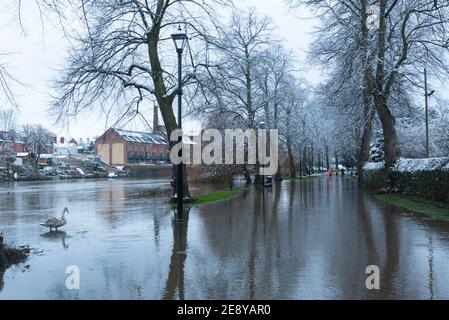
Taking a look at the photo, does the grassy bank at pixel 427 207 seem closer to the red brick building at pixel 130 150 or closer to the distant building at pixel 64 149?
the red brick building at pixel 130 150

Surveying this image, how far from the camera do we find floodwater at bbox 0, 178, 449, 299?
691cm

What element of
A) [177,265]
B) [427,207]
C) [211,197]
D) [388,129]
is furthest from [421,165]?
[177,265]

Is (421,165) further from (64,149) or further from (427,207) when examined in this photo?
(64,149)

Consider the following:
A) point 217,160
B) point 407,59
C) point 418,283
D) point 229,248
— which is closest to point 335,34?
point 407,59

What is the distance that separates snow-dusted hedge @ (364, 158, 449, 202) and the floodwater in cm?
322

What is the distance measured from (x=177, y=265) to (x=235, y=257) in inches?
48.1

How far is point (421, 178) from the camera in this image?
830 inches

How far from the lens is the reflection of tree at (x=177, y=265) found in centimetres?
686

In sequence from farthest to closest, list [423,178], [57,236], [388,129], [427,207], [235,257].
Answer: [388,129]
[423,178]
[427,207]
[57,236]
[235,257]

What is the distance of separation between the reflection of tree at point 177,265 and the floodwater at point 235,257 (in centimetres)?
2

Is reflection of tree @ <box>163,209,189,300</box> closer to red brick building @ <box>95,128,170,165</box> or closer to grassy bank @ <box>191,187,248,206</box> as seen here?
grassy bank @ <box>191,187,248,206</box>

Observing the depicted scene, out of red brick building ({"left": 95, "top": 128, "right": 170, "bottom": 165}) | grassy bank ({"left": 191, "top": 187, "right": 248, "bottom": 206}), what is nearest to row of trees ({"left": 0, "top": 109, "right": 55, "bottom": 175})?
red brick building ({"left": 95, "top": 128, "right": 170, "bottom": 165})

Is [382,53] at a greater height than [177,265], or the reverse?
[382,53]

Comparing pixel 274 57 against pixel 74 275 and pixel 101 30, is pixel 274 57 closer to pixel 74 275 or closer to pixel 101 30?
pixel 101 30
